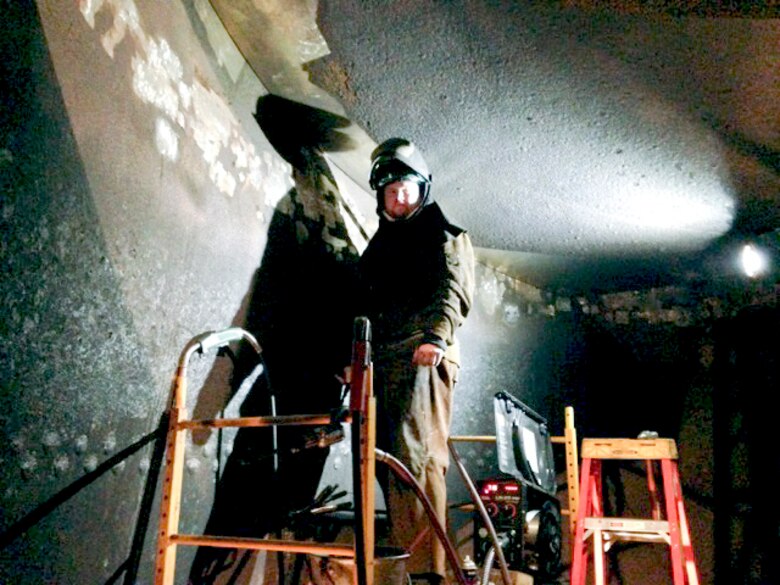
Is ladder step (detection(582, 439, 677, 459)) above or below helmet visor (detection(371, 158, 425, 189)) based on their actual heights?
below

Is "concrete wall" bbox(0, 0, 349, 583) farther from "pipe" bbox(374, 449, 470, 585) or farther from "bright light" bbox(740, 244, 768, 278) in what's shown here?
"bright light" bbox(740, 244, 768, 278)

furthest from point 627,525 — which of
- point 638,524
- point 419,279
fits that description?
point 419,279

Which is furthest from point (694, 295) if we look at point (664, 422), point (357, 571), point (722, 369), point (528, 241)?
point (357, 571)

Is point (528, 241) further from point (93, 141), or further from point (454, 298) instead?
point (93, 141)

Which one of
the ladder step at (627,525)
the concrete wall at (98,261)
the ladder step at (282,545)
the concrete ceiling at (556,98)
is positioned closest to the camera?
the concrete wall at (98,261)

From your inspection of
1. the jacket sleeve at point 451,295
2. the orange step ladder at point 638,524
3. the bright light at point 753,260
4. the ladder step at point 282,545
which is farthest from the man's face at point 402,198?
the bright light at point 753,260

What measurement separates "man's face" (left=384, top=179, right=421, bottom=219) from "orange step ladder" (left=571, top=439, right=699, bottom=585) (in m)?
1.74

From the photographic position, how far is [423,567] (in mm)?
2402

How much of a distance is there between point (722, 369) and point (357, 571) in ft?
14.4

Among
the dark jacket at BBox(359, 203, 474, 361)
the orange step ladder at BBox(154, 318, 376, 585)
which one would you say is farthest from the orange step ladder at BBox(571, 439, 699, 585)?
the orange step ladder at BBox(154, 318, 376, 585)

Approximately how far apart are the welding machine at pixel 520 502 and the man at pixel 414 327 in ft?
2.17

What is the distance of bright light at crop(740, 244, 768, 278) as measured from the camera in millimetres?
4598

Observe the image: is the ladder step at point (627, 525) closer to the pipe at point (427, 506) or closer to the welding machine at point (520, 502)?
the welding machine at point (520, 502)

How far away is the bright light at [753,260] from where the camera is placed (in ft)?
15.1
